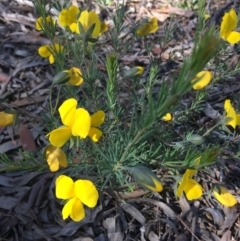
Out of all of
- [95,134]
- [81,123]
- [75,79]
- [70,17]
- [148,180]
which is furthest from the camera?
[70,17]

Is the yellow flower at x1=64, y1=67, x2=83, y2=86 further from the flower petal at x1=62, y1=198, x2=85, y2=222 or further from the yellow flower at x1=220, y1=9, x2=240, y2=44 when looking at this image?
the yellow flower at x1=220, y1=9, x2=240, y2=44

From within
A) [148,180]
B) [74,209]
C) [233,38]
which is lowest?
[74,209]

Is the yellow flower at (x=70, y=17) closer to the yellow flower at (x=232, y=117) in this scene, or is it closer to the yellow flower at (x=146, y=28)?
the yellow flower at (x=146, y=28)

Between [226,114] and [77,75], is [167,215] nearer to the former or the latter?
[226,114]

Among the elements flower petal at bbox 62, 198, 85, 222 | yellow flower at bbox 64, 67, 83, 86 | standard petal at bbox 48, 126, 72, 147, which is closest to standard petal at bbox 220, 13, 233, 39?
yellow flower at bbox 64, 67, 83, 86

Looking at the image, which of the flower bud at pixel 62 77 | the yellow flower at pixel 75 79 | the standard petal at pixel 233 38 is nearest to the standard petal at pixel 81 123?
the flower bud at pixel 62 77

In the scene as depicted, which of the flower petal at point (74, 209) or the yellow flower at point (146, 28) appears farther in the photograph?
the yellow flower at point (146, 28)

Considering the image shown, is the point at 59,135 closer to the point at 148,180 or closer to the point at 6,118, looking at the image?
the point at 6,118

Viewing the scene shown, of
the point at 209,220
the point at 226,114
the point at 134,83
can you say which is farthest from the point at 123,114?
the point at 209,220

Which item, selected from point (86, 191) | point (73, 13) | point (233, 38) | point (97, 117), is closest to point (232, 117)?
point (233, 38)
